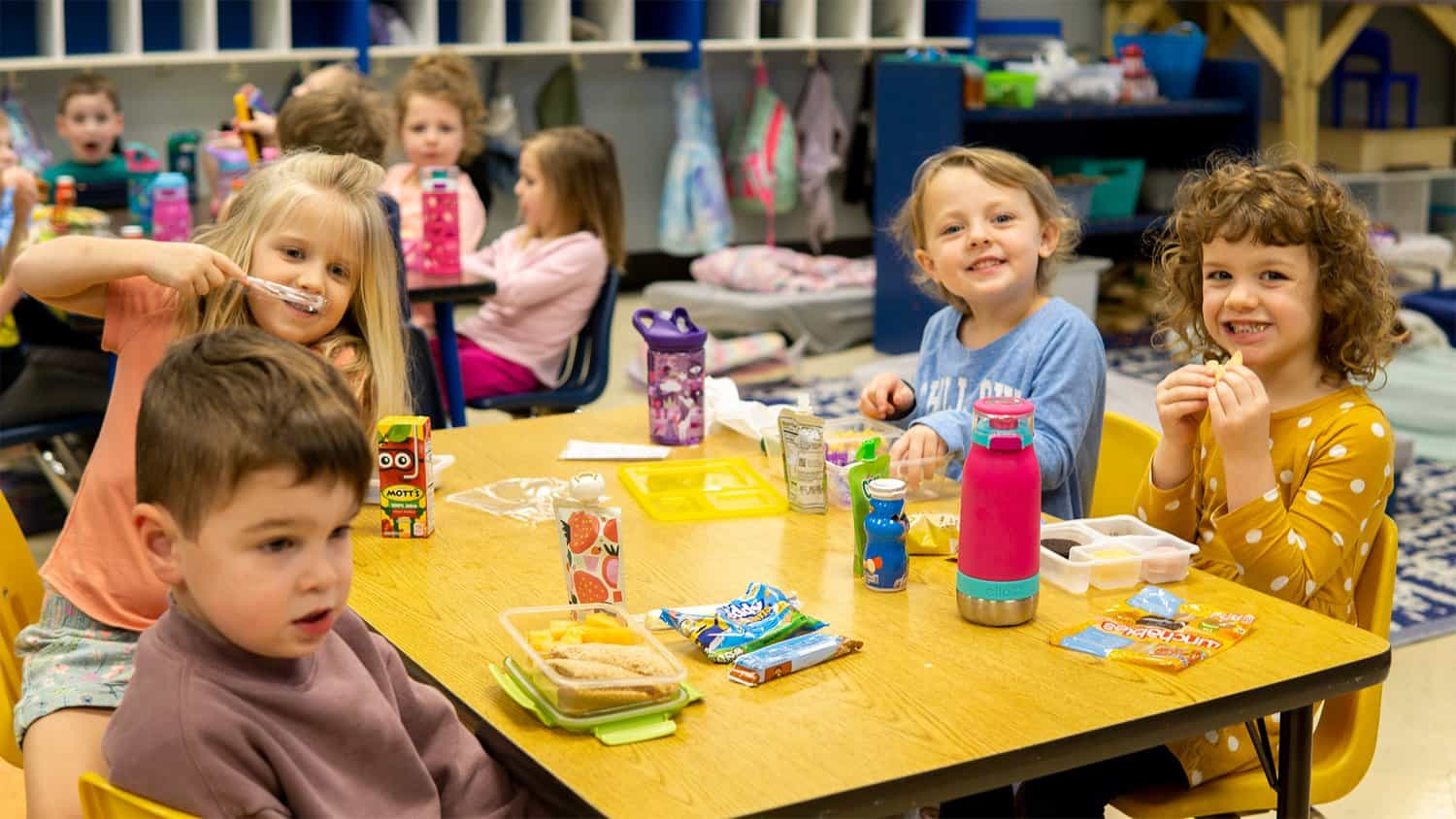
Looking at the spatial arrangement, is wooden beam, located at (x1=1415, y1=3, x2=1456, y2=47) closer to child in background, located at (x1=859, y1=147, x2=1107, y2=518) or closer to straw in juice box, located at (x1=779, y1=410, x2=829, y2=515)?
child in background, located at (x1=859, y1=147, x2=1107, y2=518)

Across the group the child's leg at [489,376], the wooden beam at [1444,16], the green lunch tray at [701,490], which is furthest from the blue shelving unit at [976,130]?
the green lunch tray at [701,490]

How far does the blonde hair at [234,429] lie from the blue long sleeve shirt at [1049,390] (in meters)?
1.02

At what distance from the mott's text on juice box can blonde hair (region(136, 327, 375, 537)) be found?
636mm

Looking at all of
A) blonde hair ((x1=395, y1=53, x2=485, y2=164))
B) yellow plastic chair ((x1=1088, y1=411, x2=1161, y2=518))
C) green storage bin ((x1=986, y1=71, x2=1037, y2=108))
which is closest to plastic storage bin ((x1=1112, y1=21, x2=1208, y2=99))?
green storage bin ((x1=986, y1=71, x2=1037, y2=108))

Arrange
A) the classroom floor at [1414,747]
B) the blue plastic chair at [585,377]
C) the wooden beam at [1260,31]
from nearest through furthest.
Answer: the classroom floor at [1414,747], the blue plastic chair at [585,377], the wooden beam at [1260,31]

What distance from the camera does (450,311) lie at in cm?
390

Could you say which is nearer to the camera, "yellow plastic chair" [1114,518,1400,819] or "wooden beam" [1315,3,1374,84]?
"yellow plastic chair" [1114,518,1400,819]

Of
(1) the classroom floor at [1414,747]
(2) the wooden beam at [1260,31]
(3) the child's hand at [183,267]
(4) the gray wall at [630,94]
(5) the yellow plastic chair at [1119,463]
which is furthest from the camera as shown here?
(2) the wooden beam at [1260,31]

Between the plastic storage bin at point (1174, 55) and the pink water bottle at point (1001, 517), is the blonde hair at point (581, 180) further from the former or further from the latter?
the plastic storage bin at point (1174, 55)

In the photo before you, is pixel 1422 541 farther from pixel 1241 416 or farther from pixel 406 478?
pixel 406 478

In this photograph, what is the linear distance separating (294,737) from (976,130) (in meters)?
5.33

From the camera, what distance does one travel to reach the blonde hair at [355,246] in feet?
7.06

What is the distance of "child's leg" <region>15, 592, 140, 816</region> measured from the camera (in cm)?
169

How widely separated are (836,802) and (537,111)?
19.6 ft
